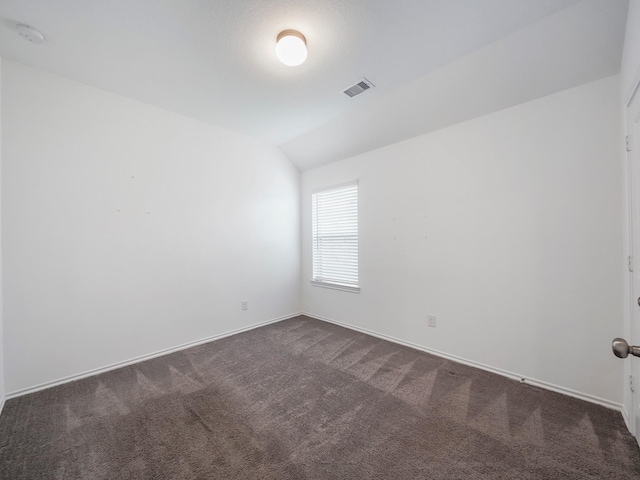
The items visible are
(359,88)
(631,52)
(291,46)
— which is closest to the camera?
(631,52)

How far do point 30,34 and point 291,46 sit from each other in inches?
→ 74.4

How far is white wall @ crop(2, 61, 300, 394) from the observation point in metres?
2.15

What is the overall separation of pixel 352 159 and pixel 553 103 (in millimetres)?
2150

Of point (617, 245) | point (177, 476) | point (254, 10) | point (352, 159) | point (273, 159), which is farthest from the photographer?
point (273, 159)

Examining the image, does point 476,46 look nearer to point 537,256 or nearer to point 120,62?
point 537,256

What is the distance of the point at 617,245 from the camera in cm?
187

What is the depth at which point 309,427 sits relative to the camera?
1727 mm

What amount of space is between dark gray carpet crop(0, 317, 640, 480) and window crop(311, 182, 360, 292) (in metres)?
1.46

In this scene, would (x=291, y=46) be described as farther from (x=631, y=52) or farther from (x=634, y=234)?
Answer: (x=634, y=234)

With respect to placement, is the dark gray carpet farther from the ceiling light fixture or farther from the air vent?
the air vent

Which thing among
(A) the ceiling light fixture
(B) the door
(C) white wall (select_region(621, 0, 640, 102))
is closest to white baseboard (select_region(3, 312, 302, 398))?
(A) the ceiling light fixture

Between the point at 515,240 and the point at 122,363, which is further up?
the point at 515,240

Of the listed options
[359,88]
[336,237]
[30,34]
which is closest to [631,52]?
[359,88]

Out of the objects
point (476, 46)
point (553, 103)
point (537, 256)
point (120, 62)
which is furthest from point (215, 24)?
point (537, 256)
